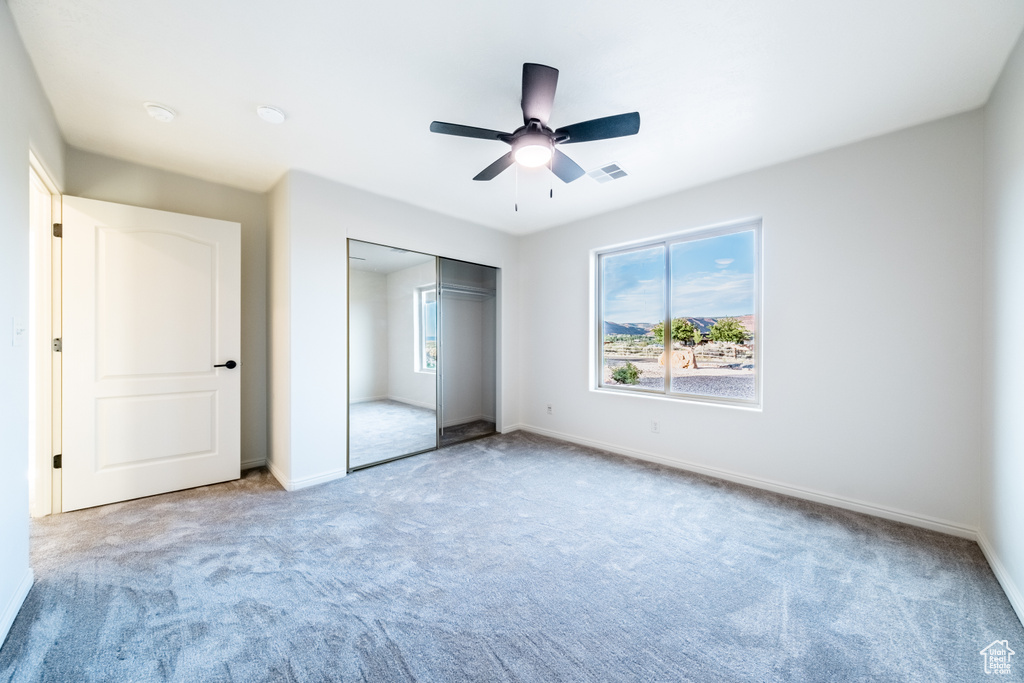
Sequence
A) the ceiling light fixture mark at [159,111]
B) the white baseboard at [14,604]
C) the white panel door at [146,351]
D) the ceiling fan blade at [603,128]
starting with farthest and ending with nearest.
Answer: the white panel door at [146,351]
the ceiling light fixture mark at [159,111]
the ceiling fan blade at [603,128]
the white baseboard at [14,604]

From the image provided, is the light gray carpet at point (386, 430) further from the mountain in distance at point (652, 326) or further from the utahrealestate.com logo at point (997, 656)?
the utahrealestate.com logo at point (997, 656)

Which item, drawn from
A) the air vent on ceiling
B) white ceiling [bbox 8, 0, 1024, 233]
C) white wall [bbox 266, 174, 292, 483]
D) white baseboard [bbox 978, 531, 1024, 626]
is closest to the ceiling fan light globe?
white ceiling [bbox 8, 0, 1024, 233]

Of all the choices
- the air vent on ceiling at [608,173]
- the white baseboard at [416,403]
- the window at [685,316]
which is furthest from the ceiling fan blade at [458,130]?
the white baseboard at [416,403]

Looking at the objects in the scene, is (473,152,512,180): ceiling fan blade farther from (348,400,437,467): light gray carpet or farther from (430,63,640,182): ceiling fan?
(348,400,437,467): light gray carpet

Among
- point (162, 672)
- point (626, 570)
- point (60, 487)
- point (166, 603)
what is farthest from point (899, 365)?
point (60, 487)

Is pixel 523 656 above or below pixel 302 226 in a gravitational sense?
below

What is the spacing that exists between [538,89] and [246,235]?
3.15m

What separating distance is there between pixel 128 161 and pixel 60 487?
247cm

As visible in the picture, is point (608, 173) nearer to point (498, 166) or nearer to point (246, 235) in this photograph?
point (498, 166)

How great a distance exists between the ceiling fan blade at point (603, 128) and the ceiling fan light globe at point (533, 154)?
0.10m

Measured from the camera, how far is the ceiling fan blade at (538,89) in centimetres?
166

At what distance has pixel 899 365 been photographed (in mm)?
2539

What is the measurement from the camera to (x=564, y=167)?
2.40 m

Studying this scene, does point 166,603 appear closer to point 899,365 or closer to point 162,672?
point 162,672
